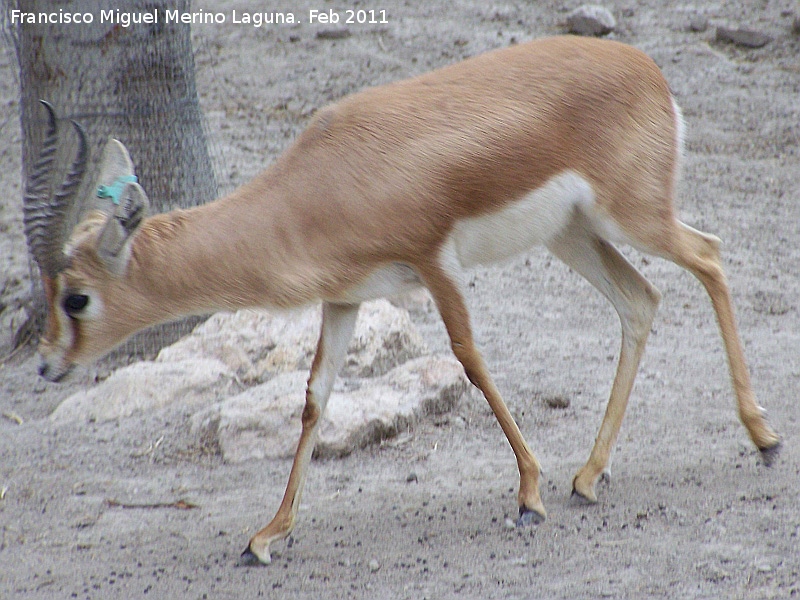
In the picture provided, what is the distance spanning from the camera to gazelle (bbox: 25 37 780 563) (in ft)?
12.7

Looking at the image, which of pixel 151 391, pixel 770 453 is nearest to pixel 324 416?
pixel 151 391

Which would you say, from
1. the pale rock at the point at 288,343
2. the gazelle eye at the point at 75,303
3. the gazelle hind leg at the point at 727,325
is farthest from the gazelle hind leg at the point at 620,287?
the gazelle eye at the point at 75,303

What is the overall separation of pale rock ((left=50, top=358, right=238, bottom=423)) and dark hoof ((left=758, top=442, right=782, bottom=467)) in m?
2.79

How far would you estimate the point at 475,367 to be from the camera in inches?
158

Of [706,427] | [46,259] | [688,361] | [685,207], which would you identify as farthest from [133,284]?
[685,207]

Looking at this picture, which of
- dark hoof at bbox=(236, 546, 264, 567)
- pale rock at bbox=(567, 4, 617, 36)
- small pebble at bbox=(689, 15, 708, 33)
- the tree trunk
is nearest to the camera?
dark hoof at bbox=(236, 546, 264, 567)

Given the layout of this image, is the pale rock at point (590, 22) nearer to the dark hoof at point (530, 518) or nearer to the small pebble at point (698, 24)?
the small pebble at point (698, 24)

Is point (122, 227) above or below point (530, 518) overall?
above

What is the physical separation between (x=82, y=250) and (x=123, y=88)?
2.59 meters

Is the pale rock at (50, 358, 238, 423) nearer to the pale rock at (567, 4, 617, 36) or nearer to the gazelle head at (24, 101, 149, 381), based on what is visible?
the gazelle head at (24, 101, 149, 381)

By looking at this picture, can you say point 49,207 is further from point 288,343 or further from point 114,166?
point 288,343

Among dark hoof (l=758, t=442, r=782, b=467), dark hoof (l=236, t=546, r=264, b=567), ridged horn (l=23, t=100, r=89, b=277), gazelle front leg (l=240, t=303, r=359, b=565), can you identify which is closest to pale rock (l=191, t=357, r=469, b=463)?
gazelle front leg (l=240, t=303, r=359, b=565)

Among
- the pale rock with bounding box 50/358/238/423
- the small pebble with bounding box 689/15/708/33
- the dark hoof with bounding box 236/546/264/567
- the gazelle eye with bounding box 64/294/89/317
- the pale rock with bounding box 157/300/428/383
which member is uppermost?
the gazelle eye with bounding box 64/294/89/317

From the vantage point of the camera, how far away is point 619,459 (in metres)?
4.83
